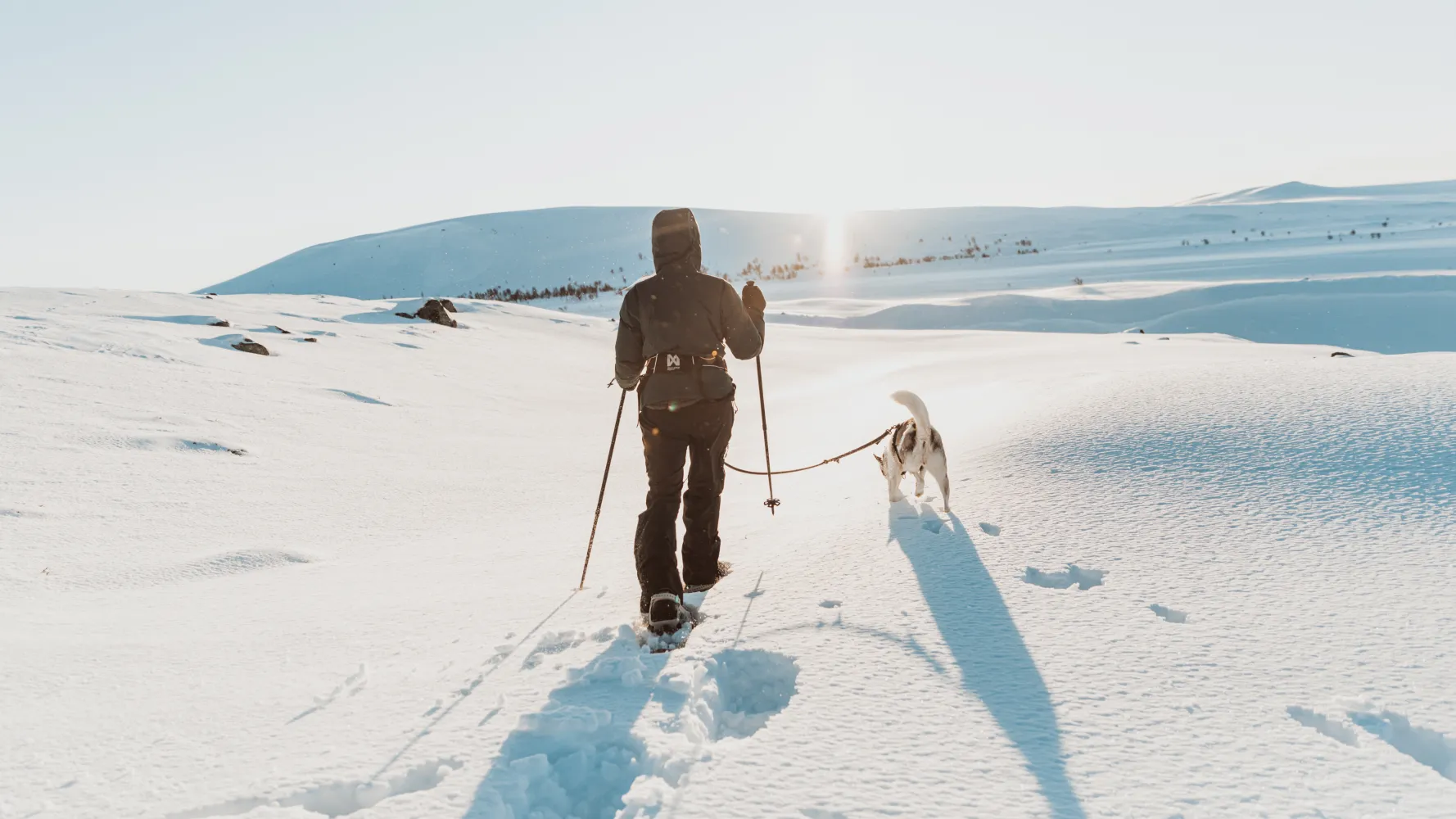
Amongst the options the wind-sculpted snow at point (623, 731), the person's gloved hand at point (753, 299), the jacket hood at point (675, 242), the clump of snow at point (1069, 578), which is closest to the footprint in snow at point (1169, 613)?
the clump of snow at point (1069, 578)

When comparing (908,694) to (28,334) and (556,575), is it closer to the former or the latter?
(556,575)

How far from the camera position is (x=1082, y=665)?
7.30 ft

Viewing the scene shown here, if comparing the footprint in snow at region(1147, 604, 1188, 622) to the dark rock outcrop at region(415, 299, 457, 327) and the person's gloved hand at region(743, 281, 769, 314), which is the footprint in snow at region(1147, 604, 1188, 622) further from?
the dark rock outcrop at region(415, 299, 457, 327)

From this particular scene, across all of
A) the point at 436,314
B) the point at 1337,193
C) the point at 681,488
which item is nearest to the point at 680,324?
the point at 681,488

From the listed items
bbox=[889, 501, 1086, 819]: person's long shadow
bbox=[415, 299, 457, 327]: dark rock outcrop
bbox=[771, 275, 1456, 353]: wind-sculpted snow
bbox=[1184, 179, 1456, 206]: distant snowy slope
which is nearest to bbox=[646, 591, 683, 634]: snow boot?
bbox=[889, 501, 1086, 819]: person's long shadow

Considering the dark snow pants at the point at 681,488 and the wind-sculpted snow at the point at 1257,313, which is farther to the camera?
the wind-sculpted snow at the point at 1257,313

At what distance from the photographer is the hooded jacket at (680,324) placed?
325cm

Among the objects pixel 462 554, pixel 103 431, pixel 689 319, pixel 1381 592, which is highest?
pixel 689 319

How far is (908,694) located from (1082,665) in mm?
533

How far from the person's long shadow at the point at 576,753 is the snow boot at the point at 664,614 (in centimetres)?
30

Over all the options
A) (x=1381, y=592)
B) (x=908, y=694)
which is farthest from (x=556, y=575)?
(x=1381, y=592)

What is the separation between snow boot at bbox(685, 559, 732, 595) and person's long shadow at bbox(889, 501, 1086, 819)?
2.57 feet

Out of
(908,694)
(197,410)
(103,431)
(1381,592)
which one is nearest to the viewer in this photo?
(908,694)

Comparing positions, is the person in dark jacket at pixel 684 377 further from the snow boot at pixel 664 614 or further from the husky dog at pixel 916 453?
the husky dog at pixel 916 453
